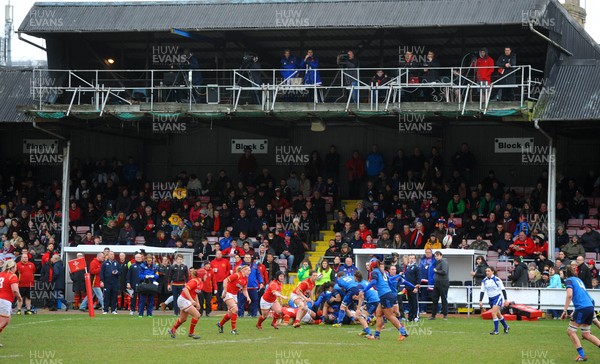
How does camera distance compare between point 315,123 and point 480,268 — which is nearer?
point 480,268

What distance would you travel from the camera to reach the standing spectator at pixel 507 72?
3194cm

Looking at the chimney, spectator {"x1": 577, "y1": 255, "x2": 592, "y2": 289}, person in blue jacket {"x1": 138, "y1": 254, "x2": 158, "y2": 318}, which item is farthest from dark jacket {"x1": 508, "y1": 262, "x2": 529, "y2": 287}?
the chimney

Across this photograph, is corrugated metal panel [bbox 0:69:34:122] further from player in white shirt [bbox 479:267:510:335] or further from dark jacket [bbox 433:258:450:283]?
player in white shirt [bbox 479:267:510:335]

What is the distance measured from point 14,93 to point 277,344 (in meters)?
19.7

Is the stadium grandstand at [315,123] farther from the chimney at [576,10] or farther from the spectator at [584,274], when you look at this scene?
the chimney at [576,10]

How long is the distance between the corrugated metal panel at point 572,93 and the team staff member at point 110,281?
44.1 ft

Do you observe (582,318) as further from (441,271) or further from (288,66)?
(288,66)

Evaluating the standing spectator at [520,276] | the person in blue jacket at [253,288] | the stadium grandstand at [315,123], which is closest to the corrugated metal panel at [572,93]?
the stadium grandstand at [315,123]

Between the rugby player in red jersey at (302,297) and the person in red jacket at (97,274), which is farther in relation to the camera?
the person in red jacket at (97,274)

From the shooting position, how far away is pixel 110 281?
31.2 meters

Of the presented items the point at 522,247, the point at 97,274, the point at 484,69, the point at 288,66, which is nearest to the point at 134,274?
the point at 97,274

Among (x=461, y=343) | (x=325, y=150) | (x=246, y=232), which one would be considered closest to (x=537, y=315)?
(x=461, y=343)

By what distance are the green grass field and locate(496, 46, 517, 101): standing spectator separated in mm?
8038

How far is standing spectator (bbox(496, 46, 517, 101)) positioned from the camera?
3194 cm
